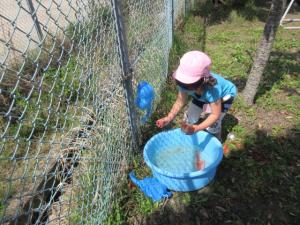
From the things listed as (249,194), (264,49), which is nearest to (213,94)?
(249,194)

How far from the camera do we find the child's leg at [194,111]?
3197 mm

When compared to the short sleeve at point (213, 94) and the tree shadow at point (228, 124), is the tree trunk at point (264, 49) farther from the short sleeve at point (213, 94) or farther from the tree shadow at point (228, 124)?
the short sleeve at point (213, 94)

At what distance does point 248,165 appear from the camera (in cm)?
307

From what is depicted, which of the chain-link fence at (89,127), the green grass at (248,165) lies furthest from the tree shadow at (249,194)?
the chain-link fence at (89,127)

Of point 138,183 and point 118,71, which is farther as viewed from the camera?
point 138,183

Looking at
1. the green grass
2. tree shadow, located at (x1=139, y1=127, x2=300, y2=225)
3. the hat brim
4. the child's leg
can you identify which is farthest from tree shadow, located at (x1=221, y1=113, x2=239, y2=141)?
the hat brim

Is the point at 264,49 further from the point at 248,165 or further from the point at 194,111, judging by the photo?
the point at 248,165

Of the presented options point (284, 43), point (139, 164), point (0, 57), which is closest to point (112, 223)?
point (139, 164)

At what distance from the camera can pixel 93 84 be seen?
2379 millimetres

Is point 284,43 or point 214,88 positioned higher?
point 214,88

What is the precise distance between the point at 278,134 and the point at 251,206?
1068mm

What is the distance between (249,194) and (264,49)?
167 cm

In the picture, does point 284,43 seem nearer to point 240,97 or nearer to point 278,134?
point 240,97

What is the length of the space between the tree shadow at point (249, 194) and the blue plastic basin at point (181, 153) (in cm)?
17
